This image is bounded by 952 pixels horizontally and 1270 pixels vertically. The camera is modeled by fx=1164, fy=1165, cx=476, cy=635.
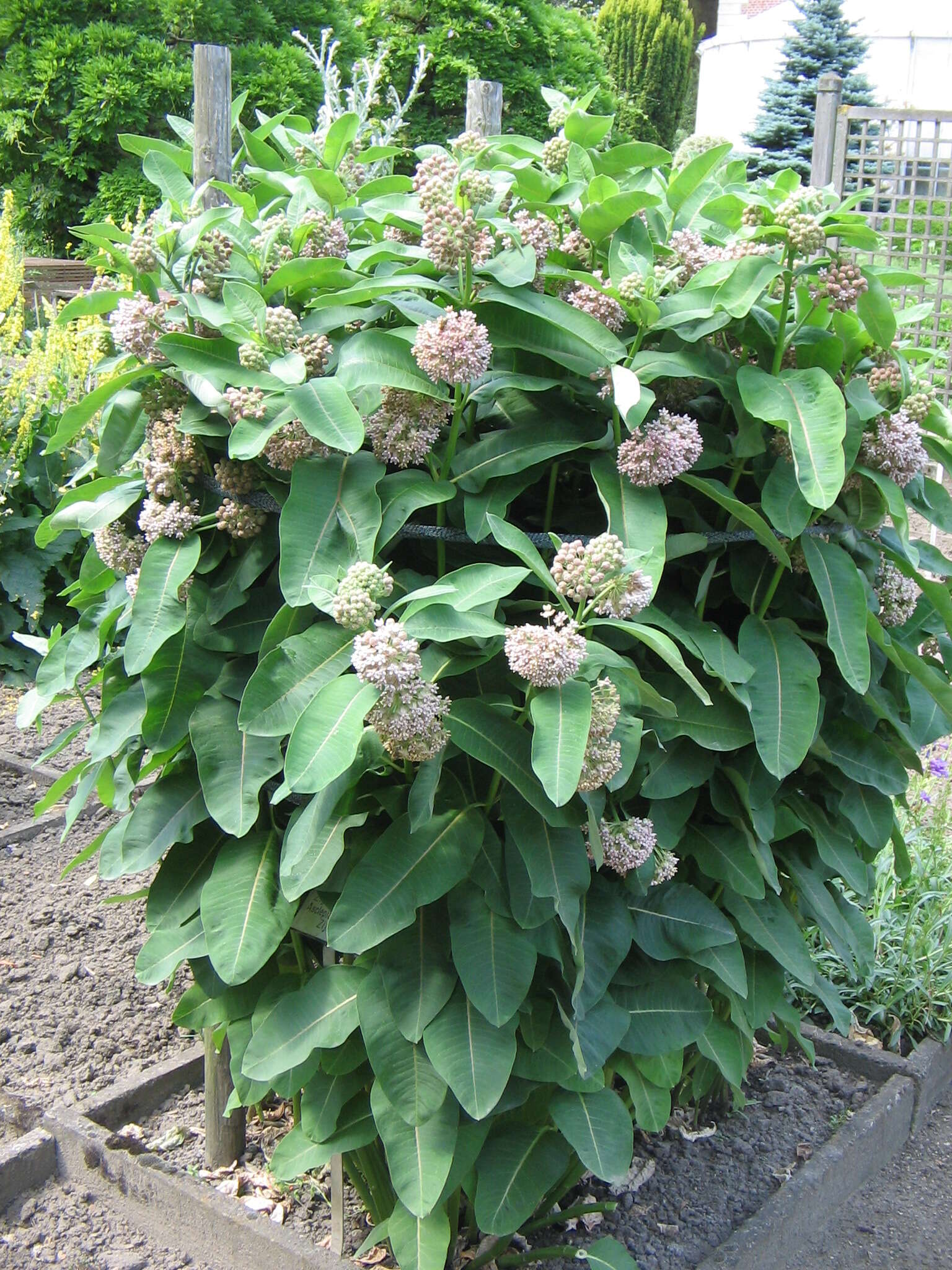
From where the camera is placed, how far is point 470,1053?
1.70 m

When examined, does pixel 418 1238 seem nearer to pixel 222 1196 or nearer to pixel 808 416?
pixel 222 1196

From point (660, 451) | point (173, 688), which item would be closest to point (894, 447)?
point (660, 451)

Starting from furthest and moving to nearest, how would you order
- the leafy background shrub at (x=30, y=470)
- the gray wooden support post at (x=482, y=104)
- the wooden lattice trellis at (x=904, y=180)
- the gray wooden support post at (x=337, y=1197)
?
the wooden lattice trellis at (x=904, y=180), the leafy background shrub at (x=30, y=470), the gray wooden support post at (x=482, y=104), the gray wooden support post at (x=337, y=1197)

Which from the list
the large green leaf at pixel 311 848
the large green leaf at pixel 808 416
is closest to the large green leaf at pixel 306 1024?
the large green leaf at pixel 311 848

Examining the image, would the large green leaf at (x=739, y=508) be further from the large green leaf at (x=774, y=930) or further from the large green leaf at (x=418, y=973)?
the large green leaf at (x=418, y=973)

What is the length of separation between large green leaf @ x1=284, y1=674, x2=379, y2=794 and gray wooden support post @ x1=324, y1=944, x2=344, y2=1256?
0.73 metres

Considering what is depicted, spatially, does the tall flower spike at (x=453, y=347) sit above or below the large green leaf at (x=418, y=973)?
above

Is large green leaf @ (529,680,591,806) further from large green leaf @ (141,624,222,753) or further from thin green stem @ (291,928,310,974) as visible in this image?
thin green stem @ (291,928,310,974)

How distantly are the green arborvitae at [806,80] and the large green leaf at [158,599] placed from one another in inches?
725

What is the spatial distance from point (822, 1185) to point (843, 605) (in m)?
1.32

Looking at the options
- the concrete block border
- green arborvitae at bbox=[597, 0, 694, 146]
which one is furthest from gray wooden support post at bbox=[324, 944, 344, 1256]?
green arborvitae at bbox=[597, 0, 694, 146]

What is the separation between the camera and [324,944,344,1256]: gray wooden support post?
6.75 ft

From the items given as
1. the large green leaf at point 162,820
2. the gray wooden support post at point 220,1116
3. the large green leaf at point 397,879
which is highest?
the large green leaf at point 397,879

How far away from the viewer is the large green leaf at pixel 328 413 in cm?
160
